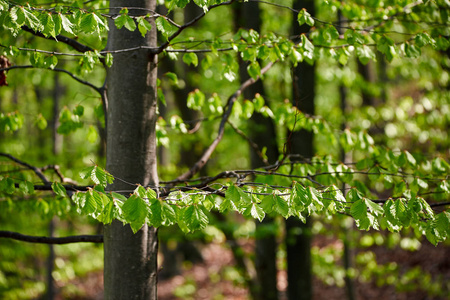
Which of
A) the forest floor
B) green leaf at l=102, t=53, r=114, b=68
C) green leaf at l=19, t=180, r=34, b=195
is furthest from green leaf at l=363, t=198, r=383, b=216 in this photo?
the forest floor

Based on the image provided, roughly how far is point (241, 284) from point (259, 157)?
2.61 m

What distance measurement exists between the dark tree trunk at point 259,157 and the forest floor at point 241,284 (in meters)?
0.77

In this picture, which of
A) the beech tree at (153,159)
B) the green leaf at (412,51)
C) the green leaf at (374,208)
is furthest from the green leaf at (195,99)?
the green leaf at (374,208)

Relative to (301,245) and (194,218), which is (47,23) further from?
(301,245)

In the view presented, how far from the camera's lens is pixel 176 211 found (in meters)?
2.08

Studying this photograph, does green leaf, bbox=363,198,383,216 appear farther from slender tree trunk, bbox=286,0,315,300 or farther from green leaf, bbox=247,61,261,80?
slender tree trunk, bbox=286,0,315,300

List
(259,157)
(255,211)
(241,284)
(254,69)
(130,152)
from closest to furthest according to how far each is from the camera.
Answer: (255,211), (130,152), (254,69), (259,157), (241,284)

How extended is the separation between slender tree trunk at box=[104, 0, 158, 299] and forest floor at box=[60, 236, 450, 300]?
12.1 feet

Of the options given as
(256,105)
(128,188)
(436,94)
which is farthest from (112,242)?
(436,94)

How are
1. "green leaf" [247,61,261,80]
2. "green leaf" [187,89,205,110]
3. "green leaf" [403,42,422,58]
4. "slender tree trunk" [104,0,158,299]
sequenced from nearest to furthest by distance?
"slender tree trunk" [104,0,158,299], "green leaf" [403,42,422,58], "green leaf" [247,61,261,80], "green leaf" [187,89,205,110]

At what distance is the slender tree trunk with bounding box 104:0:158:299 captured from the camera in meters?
2.54

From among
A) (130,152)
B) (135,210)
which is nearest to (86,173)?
(135,210)

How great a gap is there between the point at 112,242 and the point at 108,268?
0.66 ft

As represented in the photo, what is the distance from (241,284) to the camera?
6.51 meters
